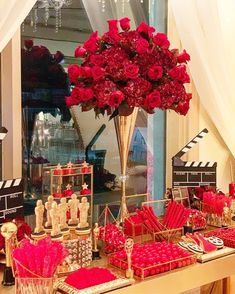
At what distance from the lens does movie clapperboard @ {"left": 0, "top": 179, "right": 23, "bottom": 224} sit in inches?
60.8

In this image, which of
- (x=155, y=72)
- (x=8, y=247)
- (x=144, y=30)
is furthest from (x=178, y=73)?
(x=8, y=247)

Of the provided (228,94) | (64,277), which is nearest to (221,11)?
(228,94)

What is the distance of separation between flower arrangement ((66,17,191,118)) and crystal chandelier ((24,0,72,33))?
390 mm

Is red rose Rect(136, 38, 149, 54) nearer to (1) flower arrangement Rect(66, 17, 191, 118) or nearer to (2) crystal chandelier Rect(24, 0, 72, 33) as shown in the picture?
(1) flower arrangement Rect(66, 17, 191, 118)

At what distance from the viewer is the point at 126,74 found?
5.58ft

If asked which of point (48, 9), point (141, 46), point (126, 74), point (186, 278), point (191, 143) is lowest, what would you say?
point (186, 278)

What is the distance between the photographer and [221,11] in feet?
7.89

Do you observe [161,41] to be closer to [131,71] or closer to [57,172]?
[131,71]

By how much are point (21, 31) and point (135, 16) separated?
2.31 feet

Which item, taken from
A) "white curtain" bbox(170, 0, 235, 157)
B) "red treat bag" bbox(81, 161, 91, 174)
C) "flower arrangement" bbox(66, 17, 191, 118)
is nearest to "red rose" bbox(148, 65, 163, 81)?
"flower arrangement" bbox(66, 17, 191, 118)

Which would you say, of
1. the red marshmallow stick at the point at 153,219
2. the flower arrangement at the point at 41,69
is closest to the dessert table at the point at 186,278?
the red marshmallow stick at the point at 153,219

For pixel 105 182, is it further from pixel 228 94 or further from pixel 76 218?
pixel 228 94

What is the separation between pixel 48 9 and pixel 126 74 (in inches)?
25.7

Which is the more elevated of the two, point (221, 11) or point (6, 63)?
point (221, 11)
